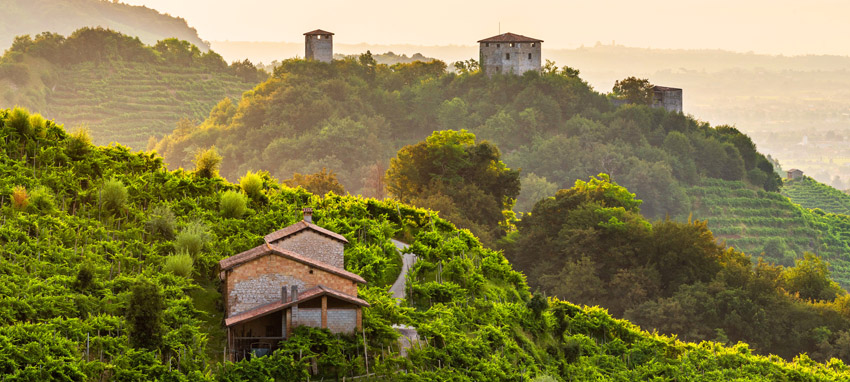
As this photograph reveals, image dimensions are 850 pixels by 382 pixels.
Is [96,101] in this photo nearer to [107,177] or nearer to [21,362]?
[107,177]

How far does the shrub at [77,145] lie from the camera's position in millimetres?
39875

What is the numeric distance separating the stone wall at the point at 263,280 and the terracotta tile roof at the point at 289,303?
22cm

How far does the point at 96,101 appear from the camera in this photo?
11144cm

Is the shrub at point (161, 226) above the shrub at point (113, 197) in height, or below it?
below

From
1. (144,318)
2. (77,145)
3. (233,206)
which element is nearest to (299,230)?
(233,206)

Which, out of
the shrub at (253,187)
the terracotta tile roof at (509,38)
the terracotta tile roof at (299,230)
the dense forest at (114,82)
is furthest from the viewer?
the dense forest at (114,82)

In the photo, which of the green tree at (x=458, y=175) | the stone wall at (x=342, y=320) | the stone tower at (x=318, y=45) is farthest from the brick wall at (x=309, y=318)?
the stone tower at (x=318, y=45)

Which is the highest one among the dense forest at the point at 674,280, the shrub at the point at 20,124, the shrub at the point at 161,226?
the shrub at the point at 20,124

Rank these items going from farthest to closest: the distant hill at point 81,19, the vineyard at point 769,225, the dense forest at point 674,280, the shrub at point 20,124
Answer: the distant hill at point 81,19 < the vineyard at point 769,225 < the dense forest at point 674,280 < the shrub at point 20,124

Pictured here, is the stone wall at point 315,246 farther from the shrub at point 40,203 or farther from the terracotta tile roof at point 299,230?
the shrub at point 40,203

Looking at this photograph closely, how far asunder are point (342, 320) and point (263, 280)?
87.3 inches

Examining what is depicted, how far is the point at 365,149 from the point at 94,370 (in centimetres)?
7371

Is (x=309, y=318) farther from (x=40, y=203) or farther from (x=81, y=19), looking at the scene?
(x=81, y=19)

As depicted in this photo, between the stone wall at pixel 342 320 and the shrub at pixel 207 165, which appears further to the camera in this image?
the shrub at pixel 207 165
